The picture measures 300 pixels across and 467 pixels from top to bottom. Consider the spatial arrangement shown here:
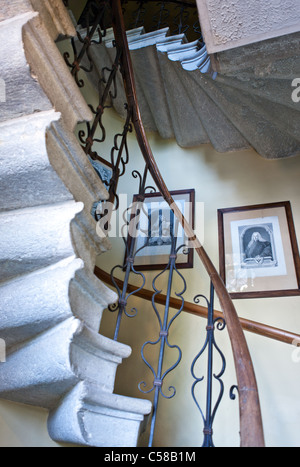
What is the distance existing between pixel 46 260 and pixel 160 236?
1.94 metres

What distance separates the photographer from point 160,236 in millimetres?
3166

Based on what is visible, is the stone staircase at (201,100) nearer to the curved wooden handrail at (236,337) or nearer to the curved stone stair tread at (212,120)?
the curved stone stair tread at (212,120)

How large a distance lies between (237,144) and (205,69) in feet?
3.38

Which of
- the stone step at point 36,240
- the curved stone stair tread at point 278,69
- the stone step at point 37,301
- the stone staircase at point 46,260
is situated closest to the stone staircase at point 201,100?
the curved stone stair tread at point 278,69

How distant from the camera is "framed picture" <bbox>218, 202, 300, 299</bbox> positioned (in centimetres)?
270

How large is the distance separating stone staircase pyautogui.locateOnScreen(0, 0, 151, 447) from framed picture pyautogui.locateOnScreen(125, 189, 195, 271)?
159 centimetres

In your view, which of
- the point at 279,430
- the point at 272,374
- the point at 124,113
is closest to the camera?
the point at 279,430

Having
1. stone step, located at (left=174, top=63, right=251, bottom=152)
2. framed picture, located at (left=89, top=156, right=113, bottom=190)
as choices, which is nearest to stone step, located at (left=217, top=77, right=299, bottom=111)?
stone step, located at (left=174, top=63, right=251, bottom=152)

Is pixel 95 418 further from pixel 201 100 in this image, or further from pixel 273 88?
pixel 201 100

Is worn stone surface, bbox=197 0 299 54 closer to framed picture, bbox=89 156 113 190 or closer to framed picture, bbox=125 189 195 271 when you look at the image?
framed picture, bbox=125 189 195 271

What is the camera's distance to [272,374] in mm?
2299

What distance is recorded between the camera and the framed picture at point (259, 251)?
8.84ft

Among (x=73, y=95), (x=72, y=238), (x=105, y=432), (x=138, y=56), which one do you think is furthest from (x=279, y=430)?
(x=138, y=56)

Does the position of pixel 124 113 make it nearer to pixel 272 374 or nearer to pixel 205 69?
pixel 205 69
